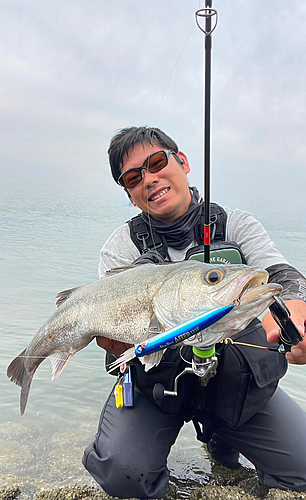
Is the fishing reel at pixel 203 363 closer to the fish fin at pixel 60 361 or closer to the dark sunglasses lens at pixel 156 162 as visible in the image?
the fish fin at pixel 60 361

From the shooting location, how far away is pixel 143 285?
1944 millimetres

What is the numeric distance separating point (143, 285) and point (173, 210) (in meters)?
1.06

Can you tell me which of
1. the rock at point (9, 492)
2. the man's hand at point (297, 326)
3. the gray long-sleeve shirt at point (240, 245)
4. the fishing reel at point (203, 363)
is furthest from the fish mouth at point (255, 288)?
the rock at point (9, 492)

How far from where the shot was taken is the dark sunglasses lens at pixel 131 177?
2828mm

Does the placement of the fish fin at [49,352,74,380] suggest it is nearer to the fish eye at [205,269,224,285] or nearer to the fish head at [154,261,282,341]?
the fish head at [154,261,282,341]

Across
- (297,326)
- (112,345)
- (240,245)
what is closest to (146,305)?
(112,345)

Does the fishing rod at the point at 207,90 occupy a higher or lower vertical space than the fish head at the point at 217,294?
higher

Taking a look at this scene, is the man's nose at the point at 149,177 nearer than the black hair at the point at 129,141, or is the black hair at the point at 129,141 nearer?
the man's nose at the point at 149,177

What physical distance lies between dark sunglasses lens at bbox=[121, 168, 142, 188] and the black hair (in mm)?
147

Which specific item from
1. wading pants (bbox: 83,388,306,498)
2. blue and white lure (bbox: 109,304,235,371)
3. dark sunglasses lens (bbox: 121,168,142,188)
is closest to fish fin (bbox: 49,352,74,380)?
wading pants (bbox: 83,388,306,498)

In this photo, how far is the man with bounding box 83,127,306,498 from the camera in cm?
228

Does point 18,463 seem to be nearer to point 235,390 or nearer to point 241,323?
point 235,390

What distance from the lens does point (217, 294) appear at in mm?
1622

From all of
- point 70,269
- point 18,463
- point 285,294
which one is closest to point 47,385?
point 18,463
